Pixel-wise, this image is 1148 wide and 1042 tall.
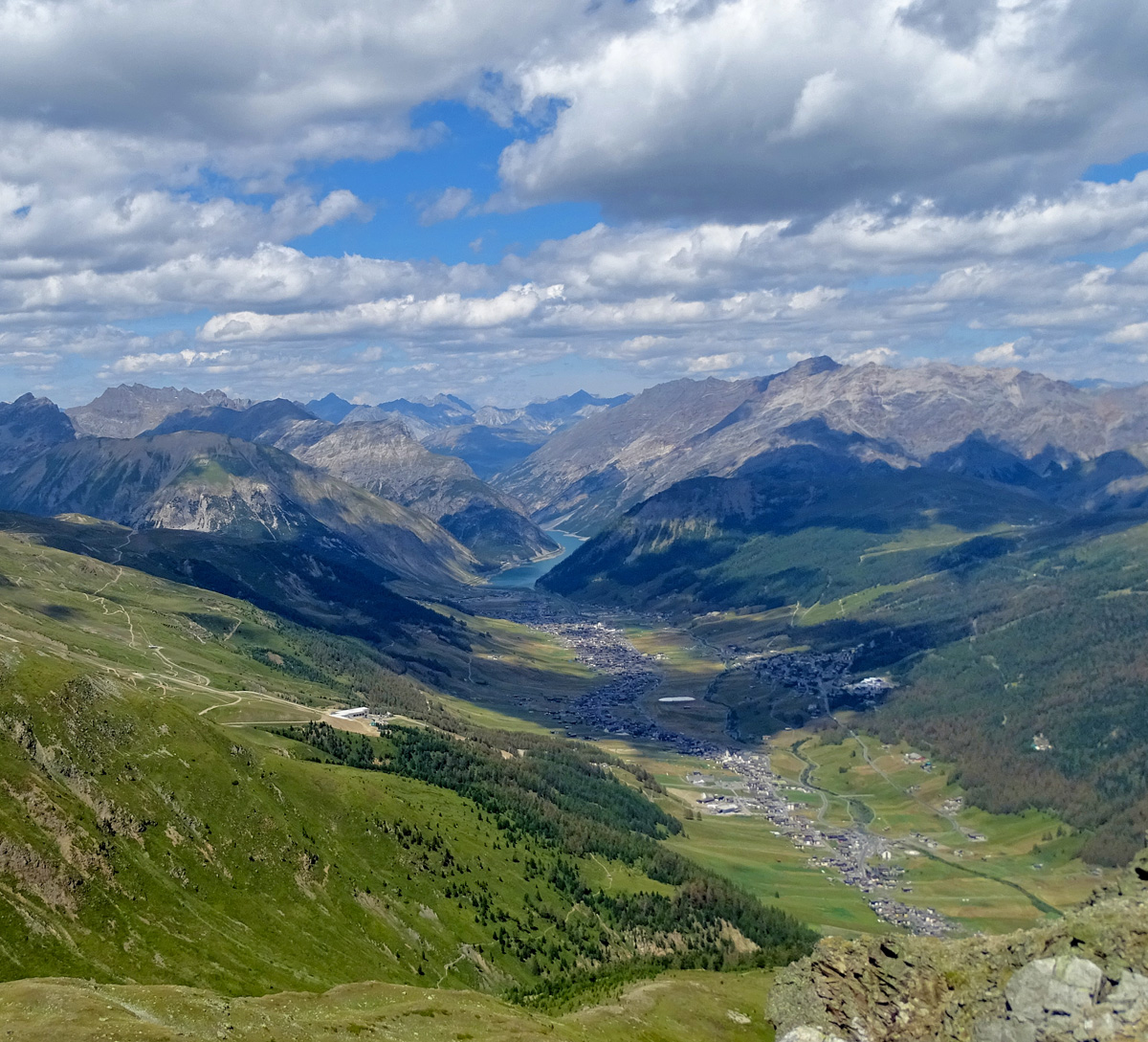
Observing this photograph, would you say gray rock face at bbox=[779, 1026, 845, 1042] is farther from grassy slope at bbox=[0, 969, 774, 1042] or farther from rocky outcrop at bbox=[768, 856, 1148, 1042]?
grassy slope at bbox=[0, 969, 774, 1042]

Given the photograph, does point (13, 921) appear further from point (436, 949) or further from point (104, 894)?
point (436, 949)

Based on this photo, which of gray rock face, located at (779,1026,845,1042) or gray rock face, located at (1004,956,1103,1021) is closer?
gray rock face, located at (1004,956,1103,1021)

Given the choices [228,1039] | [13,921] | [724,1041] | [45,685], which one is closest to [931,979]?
[724,1041]

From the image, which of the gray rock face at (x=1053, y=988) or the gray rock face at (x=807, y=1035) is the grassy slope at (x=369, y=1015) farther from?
the gray rock face at (x=1053, y=988)

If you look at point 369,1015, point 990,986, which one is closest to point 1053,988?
point 990,986

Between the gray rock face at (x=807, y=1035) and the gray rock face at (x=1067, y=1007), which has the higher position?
the gray rock face at (x=1067, y=1007)

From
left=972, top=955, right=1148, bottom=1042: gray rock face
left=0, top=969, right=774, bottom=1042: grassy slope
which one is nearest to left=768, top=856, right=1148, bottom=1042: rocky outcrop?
left=972, top=955, right=1148, bottom=1042: gray rock face

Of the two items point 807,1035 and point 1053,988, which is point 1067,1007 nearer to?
point 1053,988

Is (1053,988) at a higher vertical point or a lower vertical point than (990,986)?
higher

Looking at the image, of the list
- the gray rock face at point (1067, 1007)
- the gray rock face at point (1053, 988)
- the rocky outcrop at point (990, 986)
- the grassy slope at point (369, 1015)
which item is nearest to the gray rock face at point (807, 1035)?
the rocky outcrop at point (990, 986)
